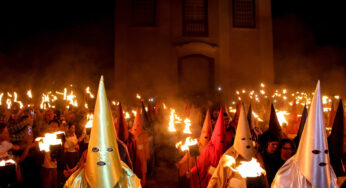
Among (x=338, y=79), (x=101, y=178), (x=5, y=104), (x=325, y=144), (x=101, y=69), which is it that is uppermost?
(x=101, y=69)

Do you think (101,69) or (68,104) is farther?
(101,69)

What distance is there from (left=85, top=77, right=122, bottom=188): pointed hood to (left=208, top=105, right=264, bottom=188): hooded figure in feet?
5.81

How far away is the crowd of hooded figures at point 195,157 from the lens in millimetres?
2957

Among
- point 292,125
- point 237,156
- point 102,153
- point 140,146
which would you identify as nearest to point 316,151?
point 237,156

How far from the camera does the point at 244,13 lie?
18703 millimetres

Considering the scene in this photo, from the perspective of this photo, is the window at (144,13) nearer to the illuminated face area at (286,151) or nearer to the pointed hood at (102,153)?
the illuminated face area at (286,151)

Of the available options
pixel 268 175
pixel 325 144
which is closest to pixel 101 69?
pixel 268 175

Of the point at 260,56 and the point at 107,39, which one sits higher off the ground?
the point at 107,39

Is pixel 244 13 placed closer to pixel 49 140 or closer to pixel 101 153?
pixel 49 140

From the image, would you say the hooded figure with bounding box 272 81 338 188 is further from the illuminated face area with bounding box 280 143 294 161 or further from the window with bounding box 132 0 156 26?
the window with bounding box 132 0 156 26

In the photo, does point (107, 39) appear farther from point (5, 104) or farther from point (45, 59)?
point (5, 104)

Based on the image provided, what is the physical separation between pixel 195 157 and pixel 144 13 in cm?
1507

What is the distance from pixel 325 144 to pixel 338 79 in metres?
13.5

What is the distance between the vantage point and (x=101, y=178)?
2.89m
